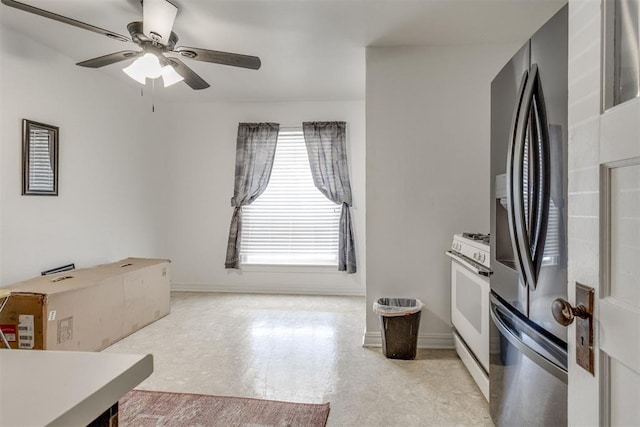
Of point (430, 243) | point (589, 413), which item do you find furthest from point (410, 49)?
point (589, 413)

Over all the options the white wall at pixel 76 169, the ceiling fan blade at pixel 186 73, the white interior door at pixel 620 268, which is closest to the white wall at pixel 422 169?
the ceiling fan blade at pixel 186 73

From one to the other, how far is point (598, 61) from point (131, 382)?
1.06m

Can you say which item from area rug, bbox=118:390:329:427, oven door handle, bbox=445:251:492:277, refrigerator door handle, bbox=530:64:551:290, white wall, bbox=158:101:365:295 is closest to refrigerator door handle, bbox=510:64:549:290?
refrigerator door handle, bbox=530:64:551:290

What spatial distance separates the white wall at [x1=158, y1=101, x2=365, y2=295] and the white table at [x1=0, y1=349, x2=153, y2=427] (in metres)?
4.06

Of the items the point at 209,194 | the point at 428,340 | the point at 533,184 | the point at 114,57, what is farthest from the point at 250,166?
the point at 533,184

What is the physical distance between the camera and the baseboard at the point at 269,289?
183 inches

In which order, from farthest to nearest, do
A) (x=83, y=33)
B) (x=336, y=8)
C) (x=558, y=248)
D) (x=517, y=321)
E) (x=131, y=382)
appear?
(x=83, y=33)
(x=336, y=8)
(x=517, y=321)
(x=558, y=248)
(x=131, y=382)

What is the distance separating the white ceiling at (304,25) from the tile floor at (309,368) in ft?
8.14

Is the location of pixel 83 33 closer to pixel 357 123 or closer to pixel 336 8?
pixel 336 8

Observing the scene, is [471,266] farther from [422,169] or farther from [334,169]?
[334,169]

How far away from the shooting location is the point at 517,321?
1370 mm

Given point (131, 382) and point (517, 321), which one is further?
point (517, 321)

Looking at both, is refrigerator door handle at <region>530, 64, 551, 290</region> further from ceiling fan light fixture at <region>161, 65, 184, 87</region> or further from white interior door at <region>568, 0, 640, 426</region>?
ceiling fan light fixture at <region>161, 65, 184, 87</region>

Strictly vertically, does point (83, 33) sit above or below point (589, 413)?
above
